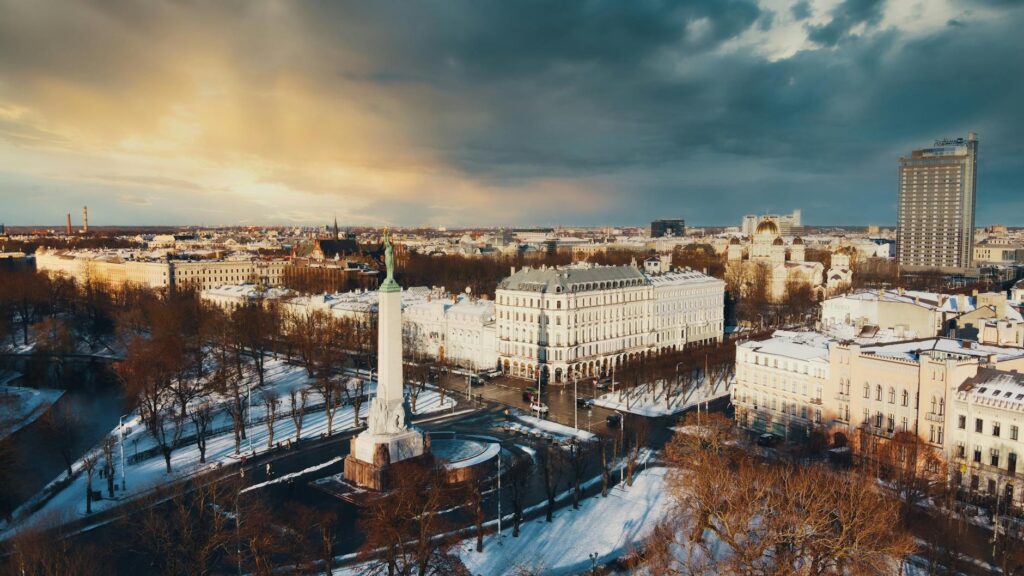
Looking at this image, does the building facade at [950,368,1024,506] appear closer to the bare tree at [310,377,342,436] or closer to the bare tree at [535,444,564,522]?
the bare tree at [535,444,564,522]

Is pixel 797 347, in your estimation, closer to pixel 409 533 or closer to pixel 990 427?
pixel 990 427

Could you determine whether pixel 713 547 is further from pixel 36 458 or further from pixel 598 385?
pixel 36 458

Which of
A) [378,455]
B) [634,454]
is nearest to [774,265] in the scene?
[634,454]

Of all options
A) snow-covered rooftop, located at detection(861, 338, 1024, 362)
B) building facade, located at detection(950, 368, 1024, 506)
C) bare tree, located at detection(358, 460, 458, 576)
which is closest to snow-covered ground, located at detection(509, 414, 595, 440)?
bare tree, located at detection(358, 460, 458, 576)

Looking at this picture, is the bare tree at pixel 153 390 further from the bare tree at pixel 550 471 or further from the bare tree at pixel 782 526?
the bare tree at pixel 782 526

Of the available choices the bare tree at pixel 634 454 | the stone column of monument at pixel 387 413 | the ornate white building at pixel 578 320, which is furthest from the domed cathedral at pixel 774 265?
the stone column of monument at pixel 387 413

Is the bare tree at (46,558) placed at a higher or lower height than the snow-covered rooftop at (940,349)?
lower
